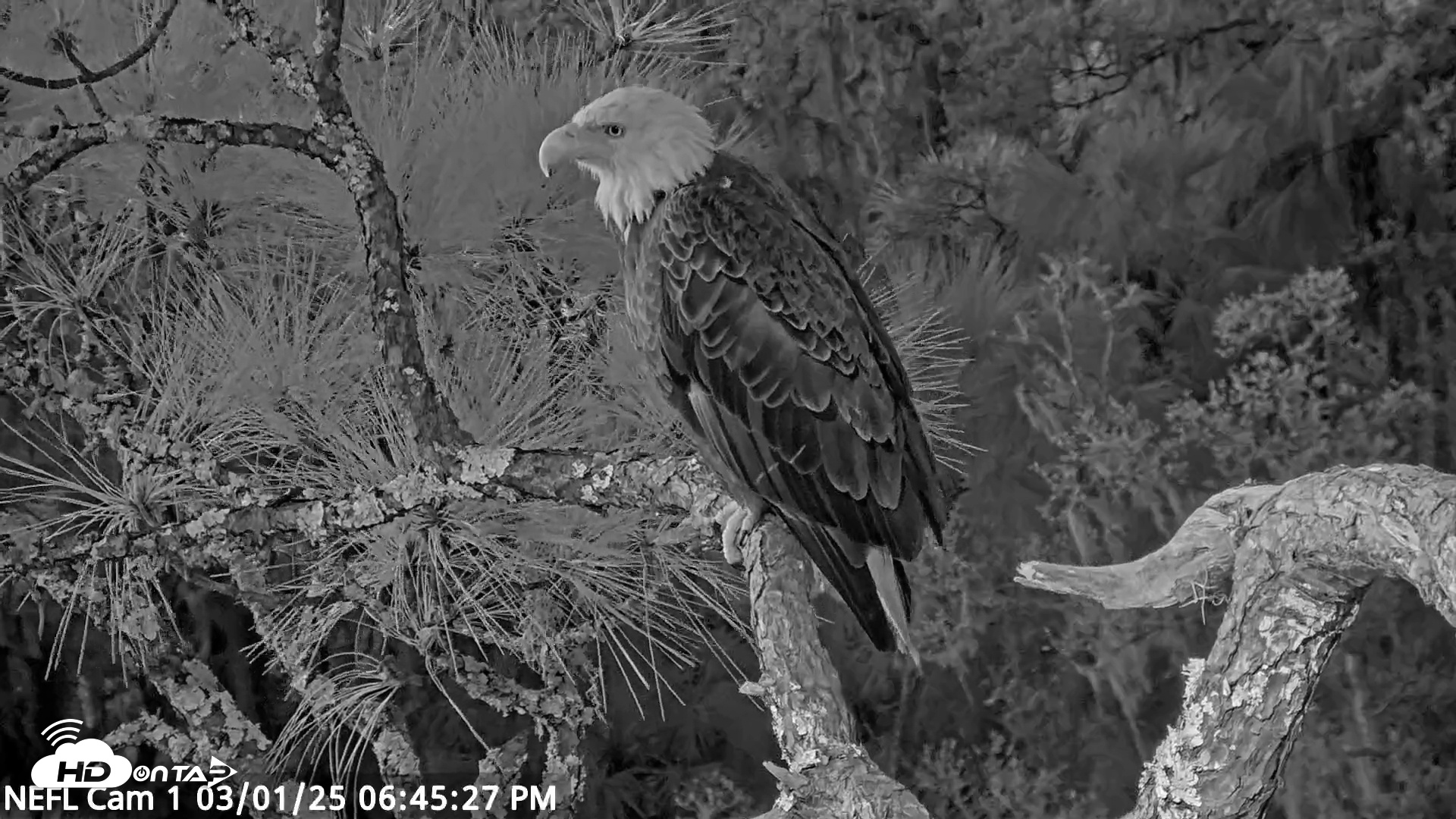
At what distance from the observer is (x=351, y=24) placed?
5.83 ft

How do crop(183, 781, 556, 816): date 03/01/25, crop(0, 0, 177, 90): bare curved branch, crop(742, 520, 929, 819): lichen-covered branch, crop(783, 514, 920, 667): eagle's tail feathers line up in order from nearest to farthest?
crop(742, 520, 929, 819): lichen-covered branch → crop(783, 514, 920, 667): eagle's tail feathers → crop(0, 0, 177, 90): bare curved branch → crop(183, 781, 556, 816): date 03/01/25

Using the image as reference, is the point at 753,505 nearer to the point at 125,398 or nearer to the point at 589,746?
the point at 125,398

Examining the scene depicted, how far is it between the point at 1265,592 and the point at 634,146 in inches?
32.0

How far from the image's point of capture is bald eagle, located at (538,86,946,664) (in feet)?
4.18

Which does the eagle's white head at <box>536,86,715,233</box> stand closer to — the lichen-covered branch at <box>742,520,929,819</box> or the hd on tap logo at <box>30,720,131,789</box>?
the lichen-covered branch at <box>742,520,929,819</box>

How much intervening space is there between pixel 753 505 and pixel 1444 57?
1301mm

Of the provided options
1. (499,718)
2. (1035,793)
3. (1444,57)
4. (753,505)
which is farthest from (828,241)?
(499,718)

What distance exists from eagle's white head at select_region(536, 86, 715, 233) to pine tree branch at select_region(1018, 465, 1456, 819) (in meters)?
0.65

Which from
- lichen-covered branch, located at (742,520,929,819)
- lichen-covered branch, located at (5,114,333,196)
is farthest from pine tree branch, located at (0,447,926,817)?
lichen-covered branch, located at (5,114,333,196)

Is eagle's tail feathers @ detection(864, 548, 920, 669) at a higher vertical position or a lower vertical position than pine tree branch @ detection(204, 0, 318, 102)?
lower

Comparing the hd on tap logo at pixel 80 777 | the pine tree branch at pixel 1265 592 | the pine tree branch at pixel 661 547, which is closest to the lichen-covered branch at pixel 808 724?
the pine tree branch at pixel 661 547

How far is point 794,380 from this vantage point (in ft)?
4.25

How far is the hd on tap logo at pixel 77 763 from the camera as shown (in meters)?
2.08

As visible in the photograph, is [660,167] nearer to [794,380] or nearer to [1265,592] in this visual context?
[794,380]
